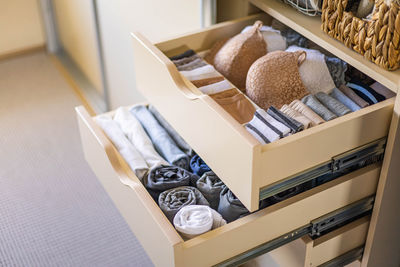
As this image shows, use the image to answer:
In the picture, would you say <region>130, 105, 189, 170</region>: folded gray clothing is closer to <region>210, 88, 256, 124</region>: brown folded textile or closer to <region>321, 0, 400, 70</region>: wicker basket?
<region>210, 88, 256, 124</region>: brown folded textile

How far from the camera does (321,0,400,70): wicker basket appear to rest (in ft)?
3.50

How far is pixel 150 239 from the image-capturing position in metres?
1.21

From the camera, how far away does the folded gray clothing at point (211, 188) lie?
51.7 inches

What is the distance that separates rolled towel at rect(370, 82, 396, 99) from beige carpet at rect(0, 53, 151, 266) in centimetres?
97

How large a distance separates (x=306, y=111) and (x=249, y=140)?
234 millimetres

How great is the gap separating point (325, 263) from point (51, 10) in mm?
2396

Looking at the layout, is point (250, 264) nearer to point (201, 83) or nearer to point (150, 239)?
point (150, 239)

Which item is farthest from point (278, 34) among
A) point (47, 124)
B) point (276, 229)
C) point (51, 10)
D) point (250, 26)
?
point (51, 10)

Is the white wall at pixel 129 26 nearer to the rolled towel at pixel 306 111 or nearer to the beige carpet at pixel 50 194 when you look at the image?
the beige carpet at pixel 50 194

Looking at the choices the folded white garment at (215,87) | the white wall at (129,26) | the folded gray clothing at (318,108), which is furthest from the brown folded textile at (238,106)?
the white wall at (129,26)

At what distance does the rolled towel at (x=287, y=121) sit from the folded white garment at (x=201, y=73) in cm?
25

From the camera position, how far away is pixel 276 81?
1.32 m

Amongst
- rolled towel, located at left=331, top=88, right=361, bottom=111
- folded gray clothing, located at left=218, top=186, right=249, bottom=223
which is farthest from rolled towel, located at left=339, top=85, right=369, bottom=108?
folded gray clothing, located at left=218, top=186, right=249, bottom=223

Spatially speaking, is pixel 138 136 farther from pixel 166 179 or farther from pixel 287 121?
pixel 287 121
